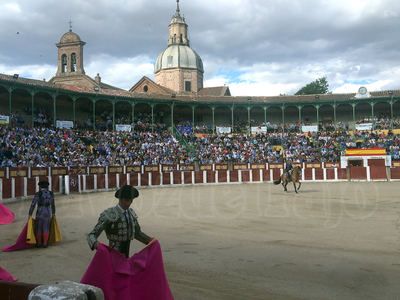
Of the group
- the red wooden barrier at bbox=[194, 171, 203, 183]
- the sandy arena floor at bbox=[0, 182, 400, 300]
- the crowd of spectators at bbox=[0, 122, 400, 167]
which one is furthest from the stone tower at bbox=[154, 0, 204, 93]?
the sandy arena floor at bbox=[0, 182, 400, 300]

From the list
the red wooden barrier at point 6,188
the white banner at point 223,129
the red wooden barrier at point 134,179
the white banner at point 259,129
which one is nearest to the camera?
the red wooden barrier at point 6,188

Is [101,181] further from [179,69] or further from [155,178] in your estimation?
[179,69]

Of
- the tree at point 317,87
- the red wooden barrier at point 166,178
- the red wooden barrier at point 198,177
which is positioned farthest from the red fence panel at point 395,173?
the tree at point 317,87

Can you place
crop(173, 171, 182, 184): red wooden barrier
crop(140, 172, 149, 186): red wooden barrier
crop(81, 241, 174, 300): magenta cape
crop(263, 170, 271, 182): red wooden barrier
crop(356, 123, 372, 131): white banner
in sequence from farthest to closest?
crop(356, 123, 372, 131): white banner < crop(263, 170, 271, 182): red wooden barrier < crop(173, 171, 182, 184): red wooden barrier < crop(140, 172, 149, 186): red wooden barrier < crop(81, 241, 174, 300): magenta cape

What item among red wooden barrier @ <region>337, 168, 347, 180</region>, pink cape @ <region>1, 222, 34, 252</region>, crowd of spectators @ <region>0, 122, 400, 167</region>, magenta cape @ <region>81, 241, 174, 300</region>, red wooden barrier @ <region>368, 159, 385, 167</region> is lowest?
pink cape @ <region>1, 222, 34, 252</region>

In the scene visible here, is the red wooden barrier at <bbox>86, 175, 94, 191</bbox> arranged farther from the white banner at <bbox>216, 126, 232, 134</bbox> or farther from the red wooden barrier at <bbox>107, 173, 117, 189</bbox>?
the white banner at <bbox>216, 126, 232, 134</bbox>

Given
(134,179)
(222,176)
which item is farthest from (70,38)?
(134,179)

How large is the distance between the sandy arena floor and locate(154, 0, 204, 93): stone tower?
1881 inches

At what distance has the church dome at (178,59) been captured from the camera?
6112 centimetres

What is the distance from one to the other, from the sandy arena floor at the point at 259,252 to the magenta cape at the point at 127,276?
1.35 m

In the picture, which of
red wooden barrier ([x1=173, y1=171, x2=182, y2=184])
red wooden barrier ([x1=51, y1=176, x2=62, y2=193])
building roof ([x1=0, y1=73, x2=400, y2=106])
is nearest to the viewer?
red wooden barrier ([x1=51, y1=176, x2=62, y2=193])

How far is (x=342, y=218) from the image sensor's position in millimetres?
11680

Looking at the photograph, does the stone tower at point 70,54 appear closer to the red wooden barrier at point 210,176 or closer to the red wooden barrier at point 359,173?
the red wooden barrier at point 210,176

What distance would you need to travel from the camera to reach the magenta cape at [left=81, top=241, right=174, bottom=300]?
3670 mm
